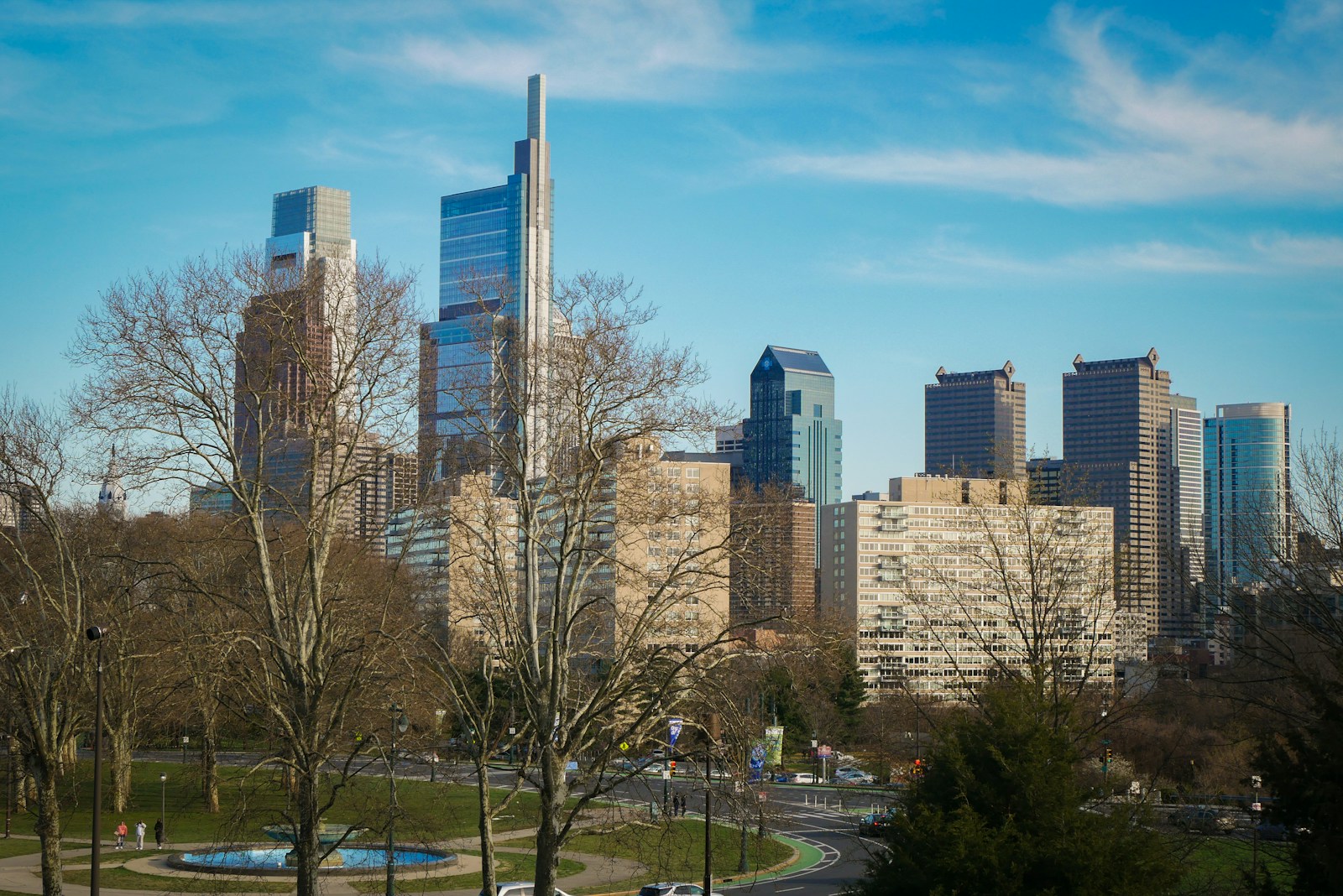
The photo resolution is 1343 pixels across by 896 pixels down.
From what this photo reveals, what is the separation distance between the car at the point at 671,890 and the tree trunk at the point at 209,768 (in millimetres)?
17123

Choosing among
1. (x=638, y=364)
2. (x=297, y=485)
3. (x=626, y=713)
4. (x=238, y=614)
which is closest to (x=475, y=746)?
(x=626, y=713)

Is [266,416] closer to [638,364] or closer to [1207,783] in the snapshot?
[638,364]

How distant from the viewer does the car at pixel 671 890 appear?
39281mm

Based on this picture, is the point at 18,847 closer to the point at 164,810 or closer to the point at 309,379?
the point at 164,810

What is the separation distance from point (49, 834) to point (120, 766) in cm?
3001

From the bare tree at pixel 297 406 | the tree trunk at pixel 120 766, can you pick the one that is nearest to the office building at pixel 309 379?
the bare tree at pixel 297 406

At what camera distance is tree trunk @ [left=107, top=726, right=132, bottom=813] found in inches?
2309

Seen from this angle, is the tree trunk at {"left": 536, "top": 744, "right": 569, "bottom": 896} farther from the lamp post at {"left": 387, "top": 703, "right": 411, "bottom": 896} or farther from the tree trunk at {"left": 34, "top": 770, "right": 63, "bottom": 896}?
the tree trunk at {"left": 34, "top": 770, "right": 63, "bottom": 896}

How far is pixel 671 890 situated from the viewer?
39500mm

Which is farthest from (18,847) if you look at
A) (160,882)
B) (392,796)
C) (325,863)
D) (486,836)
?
(392,796)

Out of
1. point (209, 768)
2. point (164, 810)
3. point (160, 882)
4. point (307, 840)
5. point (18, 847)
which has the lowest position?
point (164, 810)

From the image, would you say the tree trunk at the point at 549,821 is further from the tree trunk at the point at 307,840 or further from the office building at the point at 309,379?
the office building at the point at 309,379

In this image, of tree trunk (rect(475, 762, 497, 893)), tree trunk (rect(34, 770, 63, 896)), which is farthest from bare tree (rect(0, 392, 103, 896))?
tree trunk (rect(475, 762, 497, 893))

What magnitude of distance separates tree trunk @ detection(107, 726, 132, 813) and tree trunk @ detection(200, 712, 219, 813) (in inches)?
142
